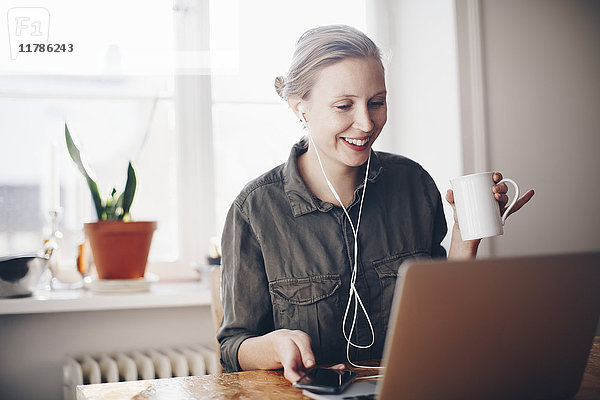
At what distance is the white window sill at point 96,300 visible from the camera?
1.72 m

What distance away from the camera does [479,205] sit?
104cm

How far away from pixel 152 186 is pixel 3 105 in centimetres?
56

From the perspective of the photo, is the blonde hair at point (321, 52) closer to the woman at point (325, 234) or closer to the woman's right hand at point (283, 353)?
the woman at point (325, 234)

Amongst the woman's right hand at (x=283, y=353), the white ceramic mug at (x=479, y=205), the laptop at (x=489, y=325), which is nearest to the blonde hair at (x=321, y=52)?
the white ceramic mug at (x=479, y=205)

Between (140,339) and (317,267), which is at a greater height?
(317,267)

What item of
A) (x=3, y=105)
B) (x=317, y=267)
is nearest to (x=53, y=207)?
(x=3, y=105)

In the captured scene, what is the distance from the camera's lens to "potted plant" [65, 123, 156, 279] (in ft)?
5.94

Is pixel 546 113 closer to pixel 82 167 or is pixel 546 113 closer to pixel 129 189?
pixel 129 189

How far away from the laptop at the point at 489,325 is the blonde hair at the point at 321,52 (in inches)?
27.3

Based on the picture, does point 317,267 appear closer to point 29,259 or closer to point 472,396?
point 472,396

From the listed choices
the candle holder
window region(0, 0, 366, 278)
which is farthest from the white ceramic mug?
the candle holder

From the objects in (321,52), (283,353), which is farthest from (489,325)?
(321,52)

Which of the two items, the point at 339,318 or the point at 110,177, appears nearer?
the point at 339,318

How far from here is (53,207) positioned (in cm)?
201
